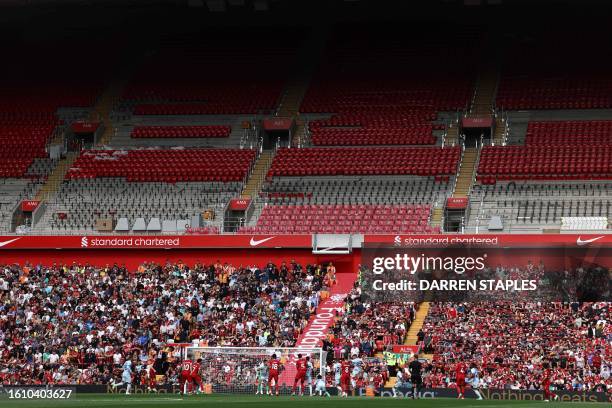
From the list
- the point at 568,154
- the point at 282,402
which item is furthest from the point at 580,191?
the point at 282,402

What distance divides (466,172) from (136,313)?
16143mm

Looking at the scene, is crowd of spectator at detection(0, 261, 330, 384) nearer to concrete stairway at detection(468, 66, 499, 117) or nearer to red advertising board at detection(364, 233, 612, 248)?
red advertising board at detection(364, 233, 612, 248)

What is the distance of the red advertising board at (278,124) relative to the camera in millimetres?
56688

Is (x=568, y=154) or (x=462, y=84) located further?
(x=462, y=84)

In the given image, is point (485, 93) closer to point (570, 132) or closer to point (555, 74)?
point (555, 74)

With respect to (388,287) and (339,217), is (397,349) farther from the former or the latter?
(388,287)

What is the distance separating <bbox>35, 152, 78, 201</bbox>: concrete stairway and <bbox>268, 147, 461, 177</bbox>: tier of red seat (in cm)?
966

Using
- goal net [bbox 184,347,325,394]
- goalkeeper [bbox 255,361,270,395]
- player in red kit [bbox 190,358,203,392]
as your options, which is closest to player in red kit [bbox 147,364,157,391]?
goal net [bbox 184,347,325,394]

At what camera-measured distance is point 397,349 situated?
1574 inches

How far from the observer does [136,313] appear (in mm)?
44594

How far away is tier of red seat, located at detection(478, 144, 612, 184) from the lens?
50.3m

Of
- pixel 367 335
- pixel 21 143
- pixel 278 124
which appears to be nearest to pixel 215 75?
pixel 278 124

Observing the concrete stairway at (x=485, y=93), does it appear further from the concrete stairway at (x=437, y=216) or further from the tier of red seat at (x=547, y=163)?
the concrete stairway at (x=437, y=216)

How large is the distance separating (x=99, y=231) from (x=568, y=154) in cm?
2014
